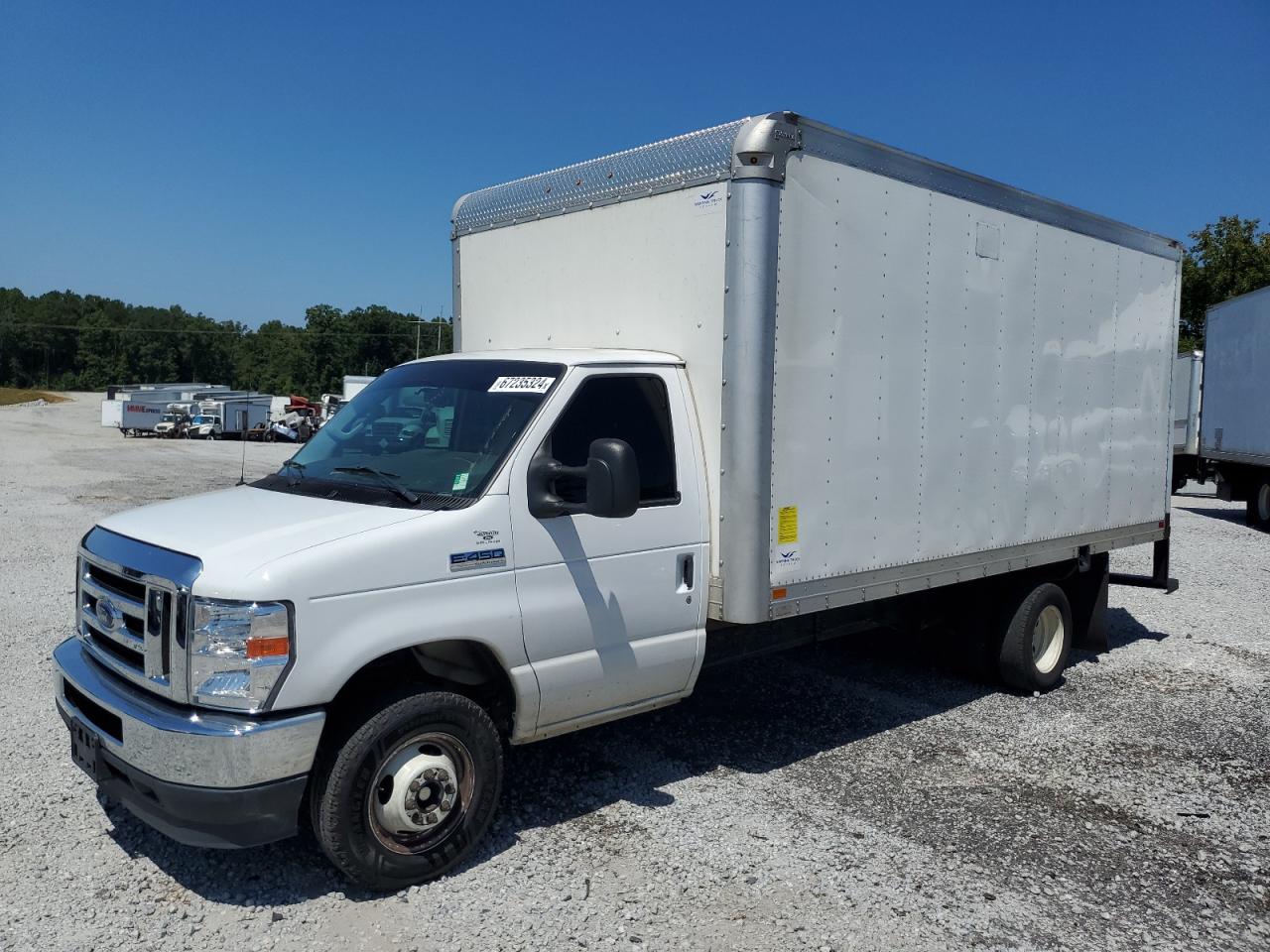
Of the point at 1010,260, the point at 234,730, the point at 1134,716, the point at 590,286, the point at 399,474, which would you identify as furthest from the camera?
the point at 1134,716

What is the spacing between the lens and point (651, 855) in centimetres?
455

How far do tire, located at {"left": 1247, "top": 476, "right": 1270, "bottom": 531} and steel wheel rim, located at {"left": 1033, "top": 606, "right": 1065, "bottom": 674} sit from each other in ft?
40.1

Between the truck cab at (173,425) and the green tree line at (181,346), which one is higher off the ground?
the green tree line at (181,346)

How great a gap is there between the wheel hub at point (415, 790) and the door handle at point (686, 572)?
4.46 ft

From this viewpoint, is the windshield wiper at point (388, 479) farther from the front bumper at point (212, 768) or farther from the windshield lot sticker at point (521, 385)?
the front bumper at point (212, 768)

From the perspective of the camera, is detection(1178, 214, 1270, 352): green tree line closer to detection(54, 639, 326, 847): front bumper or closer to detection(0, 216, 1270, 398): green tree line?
detection(54, 639, 326, 847): front bumper

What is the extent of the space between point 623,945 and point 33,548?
38.0 feet

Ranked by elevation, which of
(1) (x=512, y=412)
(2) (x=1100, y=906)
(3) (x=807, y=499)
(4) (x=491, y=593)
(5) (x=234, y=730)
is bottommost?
(2) (x=1100, y=906)

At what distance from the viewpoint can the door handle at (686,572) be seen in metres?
4.86

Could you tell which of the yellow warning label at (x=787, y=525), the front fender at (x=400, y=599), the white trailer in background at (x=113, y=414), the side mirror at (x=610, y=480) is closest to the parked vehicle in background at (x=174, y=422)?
the white trailer in background at (x=113, y=414)

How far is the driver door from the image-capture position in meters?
4.40

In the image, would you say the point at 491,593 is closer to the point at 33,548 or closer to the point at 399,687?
the point at 399,687

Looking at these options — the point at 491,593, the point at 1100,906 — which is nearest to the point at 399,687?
the point at 491,593

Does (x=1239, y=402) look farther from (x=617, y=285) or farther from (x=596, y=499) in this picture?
(x=596, y=499)
